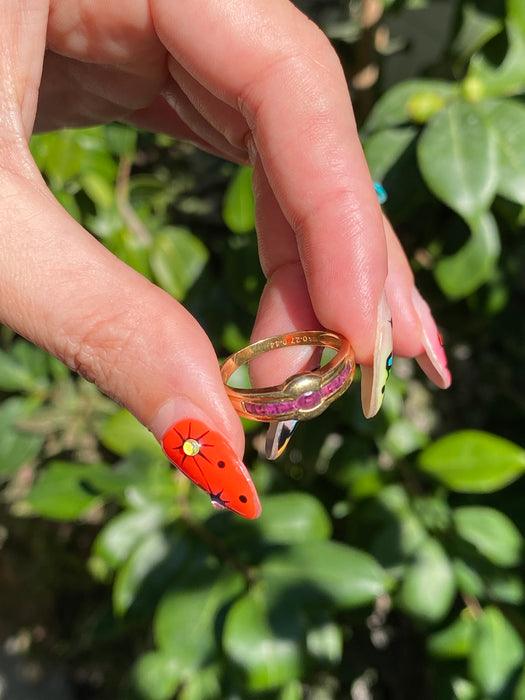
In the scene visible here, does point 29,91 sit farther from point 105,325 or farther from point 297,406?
point 297,406

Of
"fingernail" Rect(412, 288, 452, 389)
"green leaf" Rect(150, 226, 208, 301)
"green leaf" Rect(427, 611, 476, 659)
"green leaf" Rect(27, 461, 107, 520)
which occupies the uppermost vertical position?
"fingernail" Rect(412, 288, 452, 389)

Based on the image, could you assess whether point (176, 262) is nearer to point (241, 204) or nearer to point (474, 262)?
point (241, 204)

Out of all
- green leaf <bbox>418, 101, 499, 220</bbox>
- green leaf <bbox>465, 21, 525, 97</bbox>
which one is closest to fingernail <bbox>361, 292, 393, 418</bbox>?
green leaf <bbox>418, 101, 499, 220</bbox>

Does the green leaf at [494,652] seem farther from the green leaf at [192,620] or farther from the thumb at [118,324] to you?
the thumb at [118,324]

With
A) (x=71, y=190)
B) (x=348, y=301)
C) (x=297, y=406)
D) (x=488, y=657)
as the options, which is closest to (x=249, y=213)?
(x=71, y=190)

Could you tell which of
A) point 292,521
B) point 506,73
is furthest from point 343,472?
point 506,73

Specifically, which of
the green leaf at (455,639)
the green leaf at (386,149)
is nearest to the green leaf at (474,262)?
the green leaf at (386,149)

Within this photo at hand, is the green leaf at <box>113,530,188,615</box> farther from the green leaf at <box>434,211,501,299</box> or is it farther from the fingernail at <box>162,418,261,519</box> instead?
the green leaf at <box>434,211,501,299</box>
